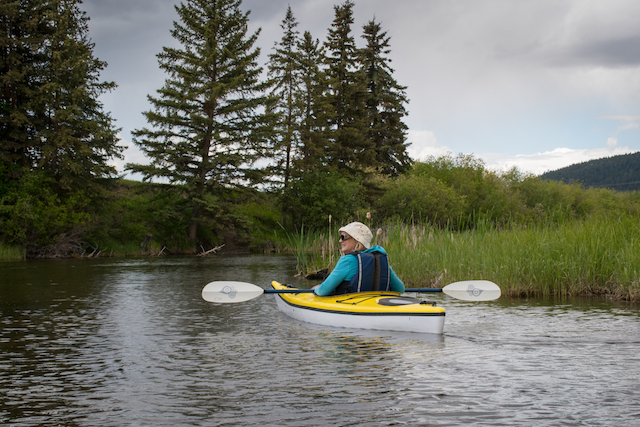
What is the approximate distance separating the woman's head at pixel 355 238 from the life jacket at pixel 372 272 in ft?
0.40

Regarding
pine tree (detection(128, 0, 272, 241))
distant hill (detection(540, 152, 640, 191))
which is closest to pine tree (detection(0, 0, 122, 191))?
pine tree (detection(128, 0, 272, 241))

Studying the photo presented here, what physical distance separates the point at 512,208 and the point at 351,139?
15.8m

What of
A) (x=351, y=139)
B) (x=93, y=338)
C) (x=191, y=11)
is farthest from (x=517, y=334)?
(x=351, y=139)

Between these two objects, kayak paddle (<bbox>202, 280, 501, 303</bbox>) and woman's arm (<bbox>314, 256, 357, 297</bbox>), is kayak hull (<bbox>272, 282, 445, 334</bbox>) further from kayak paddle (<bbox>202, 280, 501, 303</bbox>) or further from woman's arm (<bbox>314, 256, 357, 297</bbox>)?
kayak paddle (<bbox>202, 280, 501, 303</bbox>)

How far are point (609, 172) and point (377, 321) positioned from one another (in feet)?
520

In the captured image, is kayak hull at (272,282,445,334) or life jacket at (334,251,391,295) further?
life jacket at (334,251,391,295)

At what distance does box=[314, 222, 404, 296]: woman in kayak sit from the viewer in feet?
22.9

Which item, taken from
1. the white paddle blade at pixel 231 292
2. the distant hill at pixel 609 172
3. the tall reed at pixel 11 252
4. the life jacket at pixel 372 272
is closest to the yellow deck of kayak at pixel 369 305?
the life jacket at pixel 372 272

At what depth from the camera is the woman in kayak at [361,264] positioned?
6.97 m

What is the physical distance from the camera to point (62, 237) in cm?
2611

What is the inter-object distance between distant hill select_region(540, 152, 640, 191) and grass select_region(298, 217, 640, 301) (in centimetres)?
13472

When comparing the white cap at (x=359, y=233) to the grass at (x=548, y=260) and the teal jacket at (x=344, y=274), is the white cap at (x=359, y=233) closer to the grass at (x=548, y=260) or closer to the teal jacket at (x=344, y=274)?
the teal jacket at (x=344, y=274)

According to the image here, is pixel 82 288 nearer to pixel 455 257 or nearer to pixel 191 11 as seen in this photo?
pixel 455 257

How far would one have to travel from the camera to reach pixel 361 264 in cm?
698
